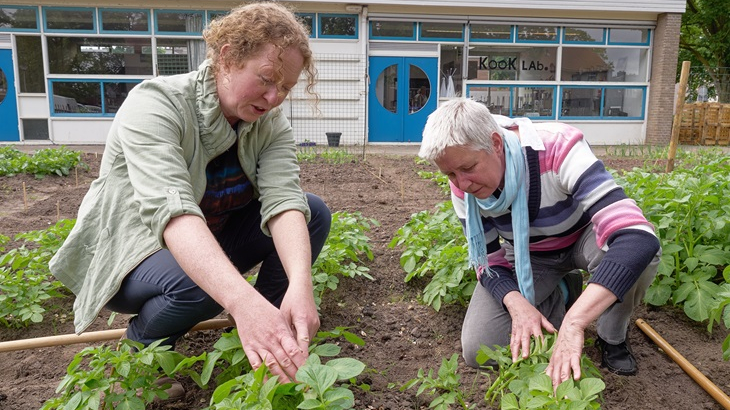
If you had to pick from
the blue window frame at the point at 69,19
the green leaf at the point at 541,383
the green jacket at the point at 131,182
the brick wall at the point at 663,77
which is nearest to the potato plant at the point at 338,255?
the green jacket at the point at 131,182

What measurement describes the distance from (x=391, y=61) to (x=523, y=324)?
1098 cm

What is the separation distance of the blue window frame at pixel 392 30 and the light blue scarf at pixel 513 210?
34.7 ft

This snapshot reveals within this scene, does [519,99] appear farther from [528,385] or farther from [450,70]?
[528,385]

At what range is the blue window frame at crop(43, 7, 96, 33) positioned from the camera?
1146cm

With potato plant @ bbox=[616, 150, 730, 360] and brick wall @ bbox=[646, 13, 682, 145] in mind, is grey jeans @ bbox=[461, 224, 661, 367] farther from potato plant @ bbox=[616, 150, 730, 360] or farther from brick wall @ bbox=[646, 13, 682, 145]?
brick wall @ bbox=[646, 13, 682, 145]

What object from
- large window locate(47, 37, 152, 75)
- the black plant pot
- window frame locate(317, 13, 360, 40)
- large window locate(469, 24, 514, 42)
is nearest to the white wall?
large window locate(47, 37, 152, 75)

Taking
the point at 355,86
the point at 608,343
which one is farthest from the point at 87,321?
the point at 355,86

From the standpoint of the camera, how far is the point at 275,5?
1928 mm

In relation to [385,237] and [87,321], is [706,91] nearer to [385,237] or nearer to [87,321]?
[385,237]

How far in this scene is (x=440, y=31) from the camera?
12422 mm

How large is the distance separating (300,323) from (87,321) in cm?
78

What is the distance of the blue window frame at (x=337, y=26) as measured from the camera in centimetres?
1209

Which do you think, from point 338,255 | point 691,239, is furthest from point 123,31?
point 691,239

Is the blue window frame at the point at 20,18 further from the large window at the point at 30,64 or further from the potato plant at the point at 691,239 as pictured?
the potato plant at the point at 691,239
